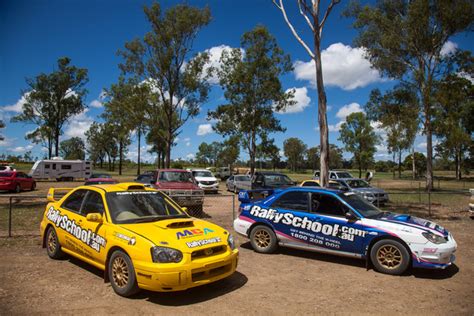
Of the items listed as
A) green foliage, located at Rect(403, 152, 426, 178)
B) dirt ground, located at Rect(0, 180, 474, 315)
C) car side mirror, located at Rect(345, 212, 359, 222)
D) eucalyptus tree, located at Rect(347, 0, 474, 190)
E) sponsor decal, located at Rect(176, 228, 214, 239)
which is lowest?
dirt ground, located at Rect(0, 180, 474, 315)

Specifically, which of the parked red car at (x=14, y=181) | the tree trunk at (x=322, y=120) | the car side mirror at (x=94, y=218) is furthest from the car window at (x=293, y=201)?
the parked red car at (x=14, y=181)

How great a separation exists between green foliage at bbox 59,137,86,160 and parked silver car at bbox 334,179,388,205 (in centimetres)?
9481

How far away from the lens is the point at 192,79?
102ft

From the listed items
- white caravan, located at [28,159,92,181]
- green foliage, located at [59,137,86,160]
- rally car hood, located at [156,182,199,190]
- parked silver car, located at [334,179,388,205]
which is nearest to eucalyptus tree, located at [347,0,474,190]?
parked silver car, located at [334,179,388,205]

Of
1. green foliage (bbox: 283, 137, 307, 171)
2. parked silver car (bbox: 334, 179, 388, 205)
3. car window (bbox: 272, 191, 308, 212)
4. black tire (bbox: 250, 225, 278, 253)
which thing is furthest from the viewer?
green foliage (bbox: 283, 137, 307, 171)

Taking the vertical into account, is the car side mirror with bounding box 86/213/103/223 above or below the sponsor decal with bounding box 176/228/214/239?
above

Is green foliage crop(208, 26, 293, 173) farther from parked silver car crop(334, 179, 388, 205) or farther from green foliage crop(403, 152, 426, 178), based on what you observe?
green foliage crop(403, 152, 426, 178)

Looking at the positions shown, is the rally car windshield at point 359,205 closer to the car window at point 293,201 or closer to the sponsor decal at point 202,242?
the car window at point 293,201

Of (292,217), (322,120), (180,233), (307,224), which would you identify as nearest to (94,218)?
(180,233)

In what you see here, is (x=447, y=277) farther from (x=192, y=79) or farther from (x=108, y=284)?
(x=192, y=79)

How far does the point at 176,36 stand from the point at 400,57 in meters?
19.2

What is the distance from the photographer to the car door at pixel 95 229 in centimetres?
547

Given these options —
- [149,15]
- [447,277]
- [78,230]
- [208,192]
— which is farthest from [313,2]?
[149,15]

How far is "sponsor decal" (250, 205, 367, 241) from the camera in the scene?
6832 mm
